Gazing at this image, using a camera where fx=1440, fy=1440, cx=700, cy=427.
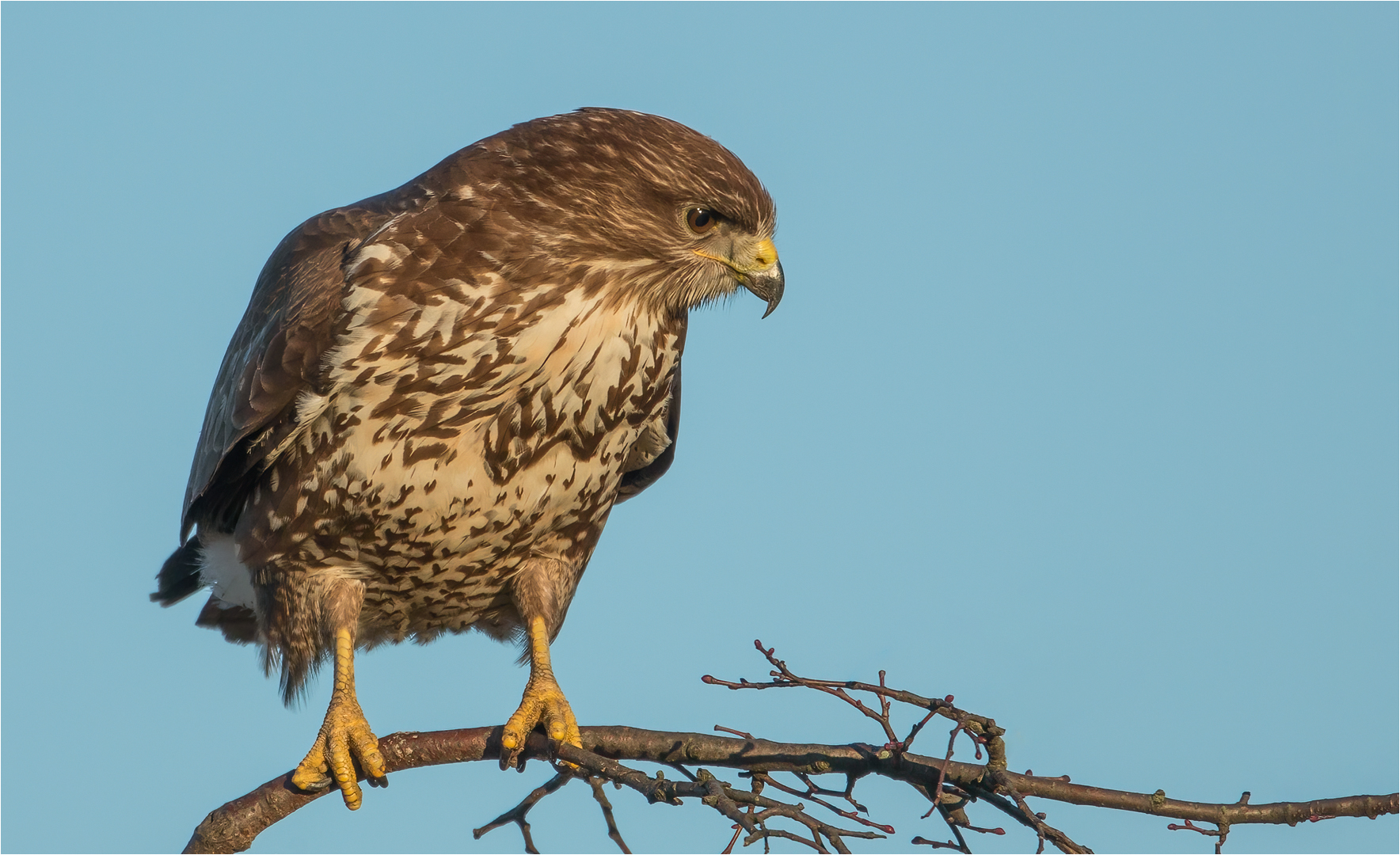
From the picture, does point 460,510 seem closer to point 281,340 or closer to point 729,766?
point 281,340

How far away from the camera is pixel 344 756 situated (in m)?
5.68

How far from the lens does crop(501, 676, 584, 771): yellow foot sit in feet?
18.5

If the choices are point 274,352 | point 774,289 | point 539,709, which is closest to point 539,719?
point 539,709

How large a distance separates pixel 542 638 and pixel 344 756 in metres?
1.10

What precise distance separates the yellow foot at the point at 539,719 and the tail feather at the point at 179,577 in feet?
7.27

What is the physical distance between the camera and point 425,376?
18.1 ft

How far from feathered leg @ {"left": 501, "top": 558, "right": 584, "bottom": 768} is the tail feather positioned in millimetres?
1904

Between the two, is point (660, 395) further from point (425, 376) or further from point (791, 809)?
point (791, 809)

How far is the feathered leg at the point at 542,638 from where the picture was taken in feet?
19.2

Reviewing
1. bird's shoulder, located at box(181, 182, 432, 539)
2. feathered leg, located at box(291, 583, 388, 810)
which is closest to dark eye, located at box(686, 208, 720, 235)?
bird's shoulder, located at box(181, 182, 432, 539)

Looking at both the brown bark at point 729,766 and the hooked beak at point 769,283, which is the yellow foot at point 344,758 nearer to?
the brown bark at point 729,766

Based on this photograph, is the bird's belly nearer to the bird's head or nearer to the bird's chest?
the bird's chest

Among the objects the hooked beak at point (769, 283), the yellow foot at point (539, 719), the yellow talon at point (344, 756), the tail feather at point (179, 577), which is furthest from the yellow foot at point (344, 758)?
the hooked beak at point (769, 283)

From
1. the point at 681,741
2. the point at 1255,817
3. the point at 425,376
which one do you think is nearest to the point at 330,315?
the point at 425,376
